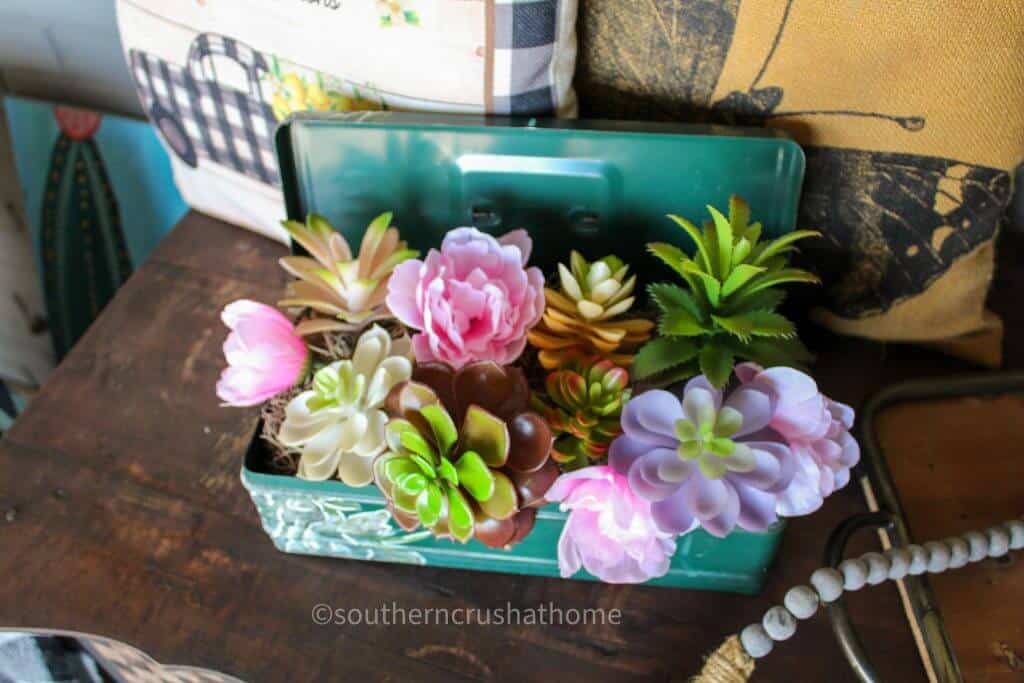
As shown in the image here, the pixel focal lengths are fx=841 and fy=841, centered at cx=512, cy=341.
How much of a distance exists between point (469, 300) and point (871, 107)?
0.29 meters

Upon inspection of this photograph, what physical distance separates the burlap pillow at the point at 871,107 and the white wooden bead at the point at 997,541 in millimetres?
178

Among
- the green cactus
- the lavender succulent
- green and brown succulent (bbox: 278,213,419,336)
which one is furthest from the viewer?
the green cactus

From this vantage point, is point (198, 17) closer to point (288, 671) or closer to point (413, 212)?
point (413, 212)

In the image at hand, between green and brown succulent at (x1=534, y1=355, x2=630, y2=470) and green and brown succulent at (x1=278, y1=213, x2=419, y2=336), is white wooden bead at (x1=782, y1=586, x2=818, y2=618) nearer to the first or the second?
green and brown succulent at (x1=534, y1=355, x2=630, y2=470)

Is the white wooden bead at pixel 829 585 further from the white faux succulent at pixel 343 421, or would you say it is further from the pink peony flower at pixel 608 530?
the white faux succulent at pixel 343 421

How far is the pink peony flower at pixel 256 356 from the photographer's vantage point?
51cm

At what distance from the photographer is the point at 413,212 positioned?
621 mm

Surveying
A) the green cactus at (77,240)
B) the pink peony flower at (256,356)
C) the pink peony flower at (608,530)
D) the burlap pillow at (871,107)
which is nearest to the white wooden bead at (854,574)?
the pink peony flower at (608,530)

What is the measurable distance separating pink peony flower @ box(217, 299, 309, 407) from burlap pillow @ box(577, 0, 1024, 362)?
0.29 metres

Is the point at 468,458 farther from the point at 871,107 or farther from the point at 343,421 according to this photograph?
the point at 871,107

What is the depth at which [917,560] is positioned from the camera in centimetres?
49

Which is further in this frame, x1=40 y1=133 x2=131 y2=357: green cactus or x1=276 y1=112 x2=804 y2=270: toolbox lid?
x1=40 y1=133 x2=131 y2=357: green cactus

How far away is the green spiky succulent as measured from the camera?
1.56 ft

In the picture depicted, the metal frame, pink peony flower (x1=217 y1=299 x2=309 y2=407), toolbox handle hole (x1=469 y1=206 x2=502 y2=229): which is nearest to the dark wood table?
the metal frame
